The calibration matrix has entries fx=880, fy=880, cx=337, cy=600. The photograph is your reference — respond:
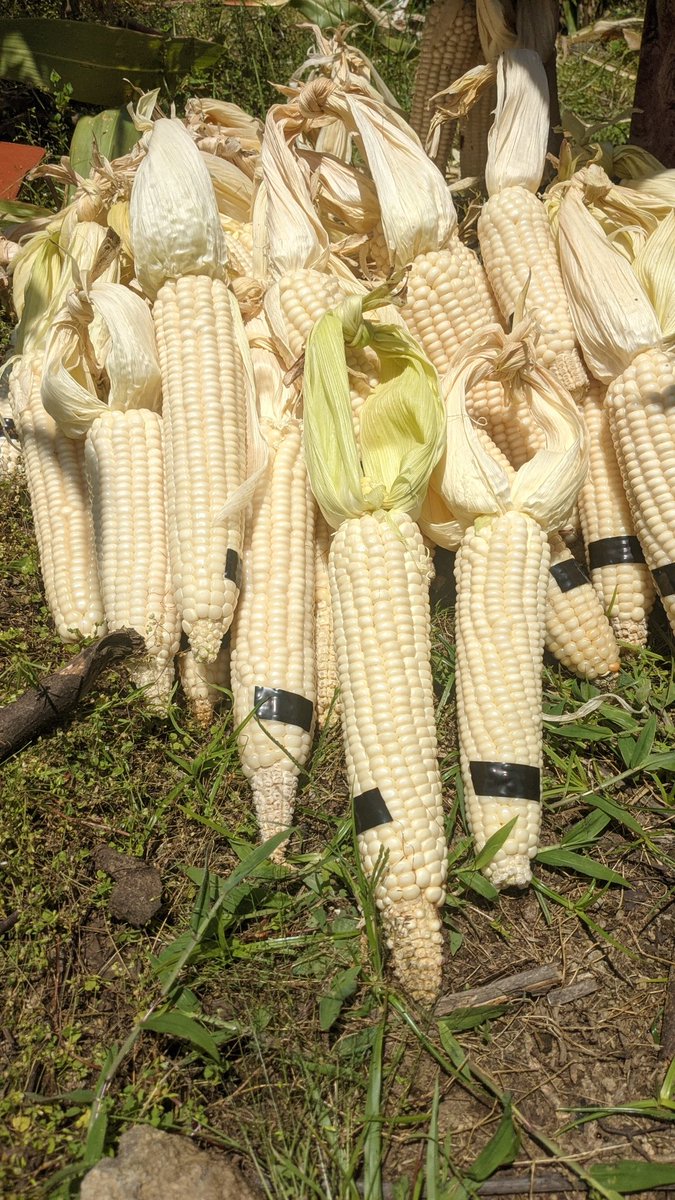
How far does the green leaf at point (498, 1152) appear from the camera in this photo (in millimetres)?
2277

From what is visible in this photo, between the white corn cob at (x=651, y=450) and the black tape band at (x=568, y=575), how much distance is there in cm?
27

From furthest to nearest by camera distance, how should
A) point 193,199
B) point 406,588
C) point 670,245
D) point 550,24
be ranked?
point 550,24
point 670,245
point 193,199
point 406,588

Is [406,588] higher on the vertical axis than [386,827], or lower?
higher

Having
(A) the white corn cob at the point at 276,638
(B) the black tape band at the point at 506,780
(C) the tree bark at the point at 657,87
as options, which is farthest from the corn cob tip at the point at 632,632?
(C) the tree bark at the point at 657,87

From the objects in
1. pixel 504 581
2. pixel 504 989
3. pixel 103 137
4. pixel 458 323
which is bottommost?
pixel 504 989

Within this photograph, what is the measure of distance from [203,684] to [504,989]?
4.79ft

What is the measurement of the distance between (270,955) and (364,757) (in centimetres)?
66

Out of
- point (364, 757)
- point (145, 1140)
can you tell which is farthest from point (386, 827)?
point (145, 1140)

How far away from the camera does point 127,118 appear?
522 centimetres

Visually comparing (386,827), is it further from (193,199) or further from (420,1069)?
(193,199)

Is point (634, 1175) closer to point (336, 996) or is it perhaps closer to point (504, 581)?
point (336, 996)

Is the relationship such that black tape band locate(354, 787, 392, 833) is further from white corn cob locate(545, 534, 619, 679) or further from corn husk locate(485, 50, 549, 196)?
corn husk locate(485, 50, 549, 196)

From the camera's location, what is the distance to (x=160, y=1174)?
7.11ft

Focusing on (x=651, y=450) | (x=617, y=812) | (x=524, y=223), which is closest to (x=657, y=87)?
(x=524, y=223)
